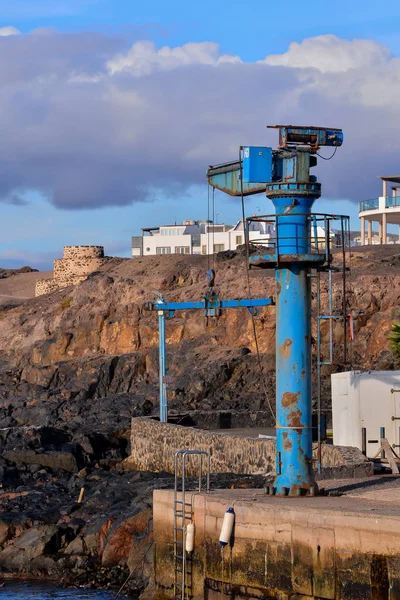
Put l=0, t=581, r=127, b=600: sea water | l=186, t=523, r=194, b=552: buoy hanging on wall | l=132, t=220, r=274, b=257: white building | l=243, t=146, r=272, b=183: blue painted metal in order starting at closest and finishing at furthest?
1. l=186, t=523, r=194, b=552: buoy hanging on wall
2. l=243, t=146, r=272, b=183: blue painted metal
3. l=0, t=581, r=127, b=600: sea water
4. l=132, t=220, r=274, b=257: white building

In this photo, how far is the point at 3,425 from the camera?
40.8m

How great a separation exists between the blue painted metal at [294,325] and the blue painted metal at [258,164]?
0.99 ft

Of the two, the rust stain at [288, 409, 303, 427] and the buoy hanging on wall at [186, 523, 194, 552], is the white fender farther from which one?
the rust stain at [288, 409, 303, 427]

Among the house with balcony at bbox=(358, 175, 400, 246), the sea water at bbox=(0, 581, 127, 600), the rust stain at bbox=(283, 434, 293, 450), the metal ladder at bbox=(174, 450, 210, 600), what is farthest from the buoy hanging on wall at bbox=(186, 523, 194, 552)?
the house with balcony at bbox=(358, 175, 400, 246)

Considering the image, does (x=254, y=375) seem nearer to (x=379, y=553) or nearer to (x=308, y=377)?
(x=308, y=377)

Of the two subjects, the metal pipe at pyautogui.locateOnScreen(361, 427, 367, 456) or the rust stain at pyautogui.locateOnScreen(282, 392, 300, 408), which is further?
the metal pipe at pyautogui.locateOnScreen(361, 427, 367, 456)

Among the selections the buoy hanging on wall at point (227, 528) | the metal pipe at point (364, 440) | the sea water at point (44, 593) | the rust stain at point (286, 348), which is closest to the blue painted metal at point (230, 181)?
the rust stain at point (286, 348)

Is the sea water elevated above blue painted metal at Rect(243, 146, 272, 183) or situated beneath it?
situated beneath

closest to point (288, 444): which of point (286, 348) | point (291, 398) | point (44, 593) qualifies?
point (291, 398)

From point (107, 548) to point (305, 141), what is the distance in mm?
7492

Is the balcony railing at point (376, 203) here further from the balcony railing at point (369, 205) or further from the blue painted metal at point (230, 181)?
the blue painted metal at point (230, 181)

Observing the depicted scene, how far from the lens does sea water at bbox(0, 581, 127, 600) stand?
17453mm

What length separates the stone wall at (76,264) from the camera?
70.1 m

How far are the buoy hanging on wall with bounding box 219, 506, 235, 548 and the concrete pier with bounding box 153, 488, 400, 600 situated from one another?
91 millimetres
